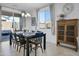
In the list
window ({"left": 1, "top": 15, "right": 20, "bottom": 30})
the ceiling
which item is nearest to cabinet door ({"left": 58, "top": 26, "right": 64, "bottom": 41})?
the ceiling

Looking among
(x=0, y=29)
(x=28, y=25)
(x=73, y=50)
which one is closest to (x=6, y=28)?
(x=0, y=29)

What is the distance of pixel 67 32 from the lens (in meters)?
1.95

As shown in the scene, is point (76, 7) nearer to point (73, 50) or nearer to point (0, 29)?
point (73, 50)

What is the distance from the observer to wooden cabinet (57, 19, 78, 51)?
Answer: 187cm

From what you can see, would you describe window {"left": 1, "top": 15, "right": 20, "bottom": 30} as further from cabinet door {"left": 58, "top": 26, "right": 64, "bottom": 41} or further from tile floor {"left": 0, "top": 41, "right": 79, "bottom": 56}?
cabinet door {"left": 58, "top": 26, "right": 64, "bottom": 41}

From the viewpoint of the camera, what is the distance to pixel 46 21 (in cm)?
200

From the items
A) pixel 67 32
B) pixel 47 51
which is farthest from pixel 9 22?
pixel 67 32

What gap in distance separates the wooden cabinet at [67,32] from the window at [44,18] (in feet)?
0.71

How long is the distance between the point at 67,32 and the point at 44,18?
0.56 m

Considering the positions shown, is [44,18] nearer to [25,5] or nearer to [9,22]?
[25,5]

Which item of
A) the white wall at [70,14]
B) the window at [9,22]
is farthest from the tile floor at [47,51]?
the white wall at [70,14]

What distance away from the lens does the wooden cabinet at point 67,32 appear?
6.15 feet

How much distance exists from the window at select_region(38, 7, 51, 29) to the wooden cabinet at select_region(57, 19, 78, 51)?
216mm

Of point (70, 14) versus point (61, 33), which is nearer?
point (70, 14)
